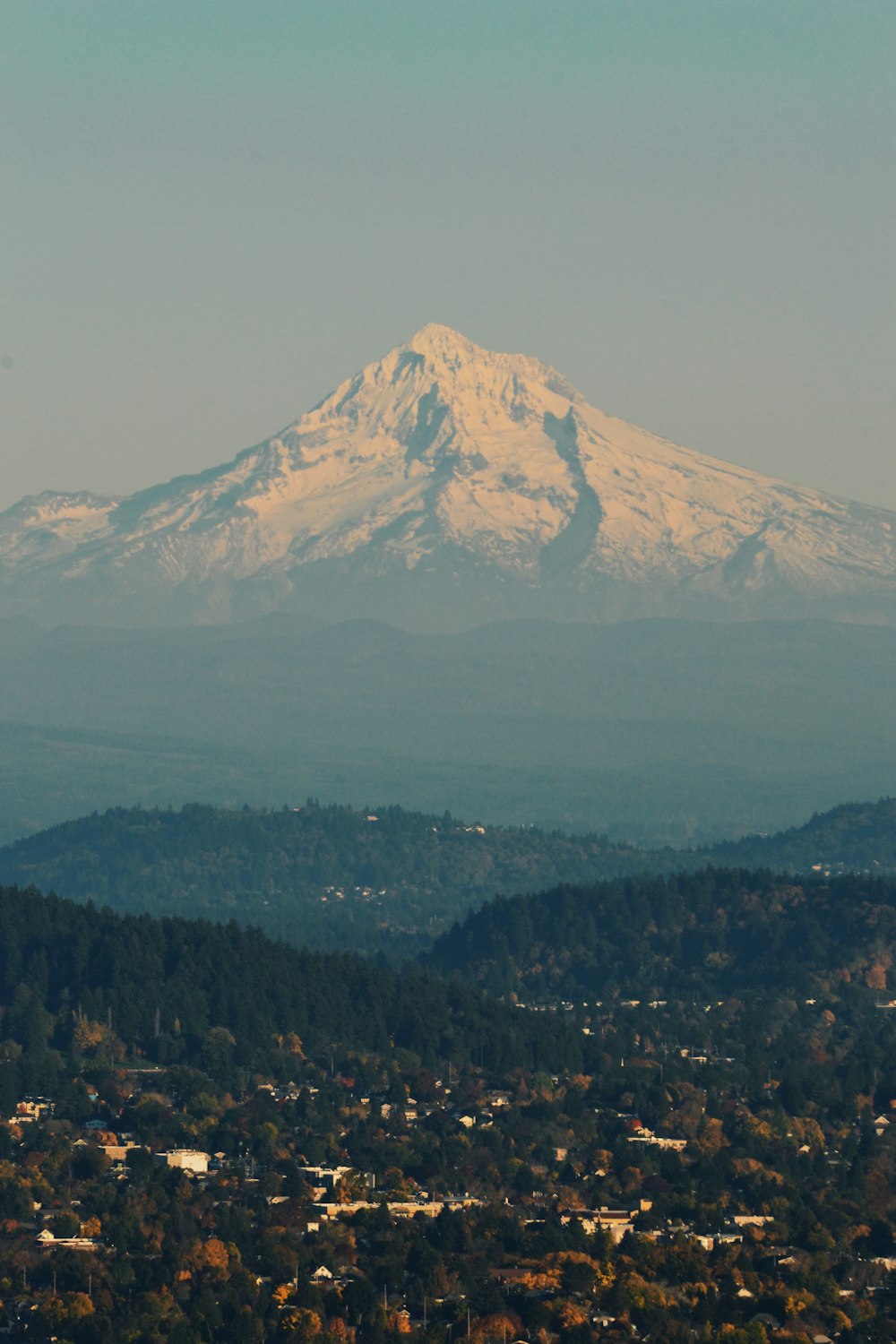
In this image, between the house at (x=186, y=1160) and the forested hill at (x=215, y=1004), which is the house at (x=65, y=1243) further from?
the forested hill at (x=215, y=1004)

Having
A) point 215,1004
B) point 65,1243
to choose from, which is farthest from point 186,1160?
point 215,1004

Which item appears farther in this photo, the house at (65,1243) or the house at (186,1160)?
the house at (186,1160)

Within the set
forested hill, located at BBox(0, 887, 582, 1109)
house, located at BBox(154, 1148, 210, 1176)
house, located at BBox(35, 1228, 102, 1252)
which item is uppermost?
forested hill, located at BBox(0, 887, 582, 1109)

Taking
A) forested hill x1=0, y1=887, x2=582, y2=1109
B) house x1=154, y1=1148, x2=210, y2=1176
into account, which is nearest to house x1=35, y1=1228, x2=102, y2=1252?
house x1=154, y1=1148, x2=210, y2=1176

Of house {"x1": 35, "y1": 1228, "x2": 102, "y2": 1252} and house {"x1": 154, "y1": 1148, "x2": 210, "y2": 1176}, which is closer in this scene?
house {"x1": 35, "y1": 1228, "x2": 102, "y2": 1252}

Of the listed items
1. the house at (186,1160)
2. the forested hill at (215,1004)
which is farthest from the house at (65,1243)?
the forested hill at (215,1004)

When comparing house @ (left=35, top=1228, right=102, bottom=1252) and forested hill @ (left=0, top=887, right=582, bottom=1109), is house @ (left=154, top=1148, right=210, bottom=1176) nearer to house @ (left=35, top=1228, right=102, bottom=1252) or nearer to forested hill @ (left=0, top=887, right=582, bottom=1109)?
house @ (left=35, top=1228, right=102, bottom=1252)

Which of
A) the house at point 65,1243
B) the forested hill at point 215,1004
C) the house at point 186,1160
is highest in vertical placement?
the forested hill at point 215,1004

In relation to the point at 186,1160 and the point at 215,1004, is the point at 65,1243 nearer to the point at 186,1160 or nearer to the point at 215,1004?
the point at 186,1160

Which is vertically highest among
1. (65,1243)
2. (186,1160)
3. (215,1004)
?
(215,1004)
